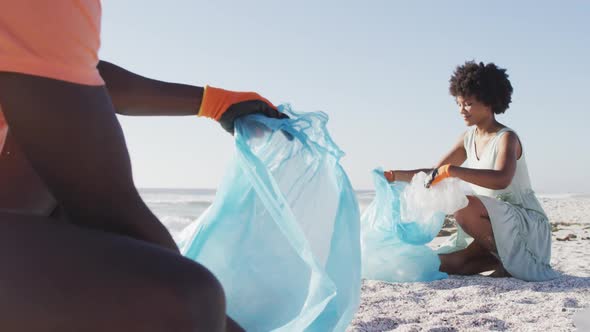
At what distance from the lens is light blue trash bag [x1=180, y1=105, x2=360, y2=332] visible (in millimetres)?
1527

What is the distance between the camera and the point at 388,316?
2539mm

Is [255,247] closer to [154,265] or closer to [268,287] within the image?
[268,287]

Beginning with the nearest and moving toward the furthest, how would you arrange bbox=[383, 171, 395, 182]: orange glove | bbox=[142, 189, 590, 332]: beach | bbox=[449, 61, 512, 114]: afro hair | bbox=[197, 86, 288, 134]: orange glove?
bbox=[197, 86, 288, 134]: orange glove
bbox=[142, 189, 590, 332]: beach
bbox=[383, 171, 395, 182]: orange glove
bbox=[449, 61, 512, 114]: afro hair

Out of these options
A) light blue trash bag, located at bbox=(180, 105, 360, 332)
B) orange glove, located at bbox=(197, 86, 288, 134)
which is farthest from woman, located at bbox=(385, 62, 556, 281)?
orange glove, located at bbox=(197, 86, 288, 134)

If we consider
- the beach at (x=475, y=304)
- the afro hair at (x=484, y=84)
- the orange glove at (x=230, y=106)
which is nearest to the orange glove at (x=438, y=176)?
the beach at (x=475, y=304)

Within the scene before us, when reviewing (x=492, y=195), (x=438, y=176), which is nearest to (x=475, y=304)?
(x=438, y=176)

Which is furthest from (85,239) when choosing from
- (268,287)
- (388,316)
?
(388,316)

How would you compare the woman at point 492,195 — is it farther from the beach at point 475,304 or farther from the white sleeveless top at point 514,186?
the beach at point 475,304

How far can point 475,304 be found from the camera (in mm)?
2760

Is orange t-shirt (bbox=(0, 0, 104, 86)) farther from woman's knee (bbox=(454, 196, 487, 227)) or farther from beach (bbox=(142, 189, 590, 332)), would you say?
woman's knee (bbox=(454, 196, 487, 227))

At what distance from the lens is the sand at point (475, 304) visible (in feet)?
7.82

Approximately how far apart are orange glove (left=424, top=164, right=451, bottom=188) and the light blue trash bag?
1.84 m

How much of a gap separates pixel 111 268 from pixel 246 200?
3.37 ft

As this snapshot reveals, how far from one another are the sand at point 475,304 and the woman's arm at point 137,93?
4.27 ft
